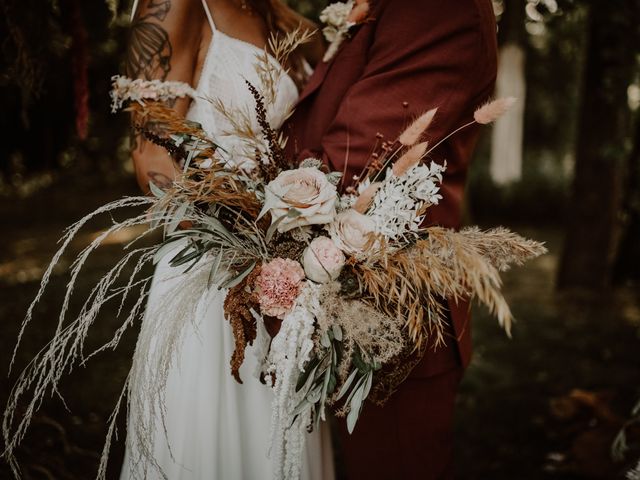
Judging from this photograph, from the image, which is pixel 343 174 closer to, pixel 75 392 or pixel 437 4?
pixel 437 4

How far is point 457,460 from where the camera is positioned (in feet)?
11.6

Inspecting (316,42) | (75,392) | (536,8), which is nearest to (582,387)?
(536,8)

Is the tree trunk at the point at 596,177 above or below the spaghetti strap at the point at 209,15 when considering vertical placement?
below

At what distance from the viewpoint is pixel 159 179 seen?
6.36 feet

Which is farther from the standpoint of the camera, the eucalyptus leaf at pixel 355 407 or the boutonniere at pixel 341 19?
the boutonniere at pixel 341 19

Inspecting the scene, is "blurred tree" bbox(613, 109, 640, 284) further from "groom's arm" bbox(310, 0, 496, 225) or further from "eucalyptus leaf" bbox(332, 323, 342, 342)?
"eucalyptus leaf" bbox(332, 323, 342, 342)

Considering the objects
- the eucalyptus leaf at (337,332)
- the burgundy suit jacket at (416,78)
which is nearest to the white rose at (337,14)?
the burgundy suit jacket at (416,78)

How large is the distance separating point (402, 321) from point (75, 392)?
3.10 m

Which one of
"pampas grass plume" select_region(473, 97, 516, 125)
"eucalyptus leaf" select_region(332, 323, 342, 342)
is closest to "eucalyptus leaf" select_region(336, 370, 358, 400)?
"eucalyptus leaf" select_region(332, 323, 342, 342)

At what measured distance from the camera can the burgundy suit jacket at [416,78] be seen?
1.75m

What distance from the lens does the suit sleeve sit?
175 centimetres

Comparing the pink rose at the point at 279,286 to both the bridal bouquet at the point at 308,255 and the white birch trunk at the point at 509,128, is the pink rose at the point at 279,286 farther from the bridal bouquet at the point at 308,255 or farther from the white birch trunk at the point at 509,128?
the white birch trunk at the point at 509,128

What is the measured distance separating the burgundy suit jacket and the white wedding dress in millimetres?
237

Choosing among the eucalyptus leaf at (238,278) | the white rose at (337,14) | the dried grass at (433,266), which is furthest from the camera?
the white rose at (337,14)
